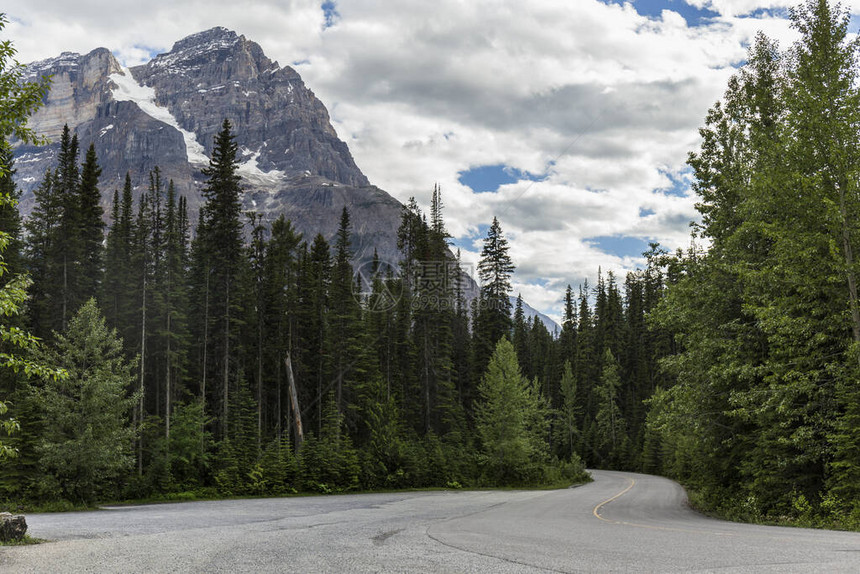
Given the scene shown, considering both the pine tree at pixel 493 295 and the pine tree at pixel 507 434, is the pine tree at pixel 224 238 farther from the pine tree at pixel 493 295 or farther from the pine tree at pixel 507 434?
the pine tree at pixel 493 295

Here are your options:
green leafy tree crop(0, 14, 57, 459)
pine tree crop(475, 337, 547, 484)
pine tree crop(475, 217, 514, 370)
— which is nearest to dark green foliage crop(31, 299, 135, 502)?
green leafy tree crop(0, 14, 57, 459)

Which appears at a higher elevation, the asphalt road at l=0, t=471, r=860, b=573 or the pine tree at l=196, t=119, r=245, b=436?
the pine tree at l=196, t=119, r=245, b=436

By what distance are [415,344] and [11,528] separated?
41.0 m

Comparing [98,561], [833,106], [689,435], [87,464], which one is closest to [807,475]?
[689,435]

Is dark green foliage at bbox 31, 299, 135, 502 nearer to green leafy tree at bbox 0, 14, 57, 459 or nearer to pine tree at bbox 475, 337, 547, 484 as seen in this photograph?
green leafy tree at bbox 0, 14, 57, 459

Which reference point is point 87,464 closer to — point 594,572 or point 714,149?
point 594,572

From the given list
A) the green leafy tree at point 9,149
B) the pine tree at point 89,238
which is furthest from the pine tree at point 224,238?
the green leafy tree at point 9,149

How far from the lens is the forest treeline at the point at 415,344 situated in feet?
57.8

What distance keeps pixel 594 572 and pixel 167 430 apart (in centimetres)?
3223

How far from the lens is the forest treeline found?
57.8 feet

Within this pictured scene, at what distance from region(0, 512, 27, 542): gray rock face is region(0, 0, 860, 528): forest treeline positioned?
3.17 m

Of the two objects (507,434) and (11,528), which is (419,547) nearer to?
(11,528)

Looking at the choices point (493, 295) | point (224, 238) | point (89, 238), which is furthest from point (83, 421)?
point (493, 295)

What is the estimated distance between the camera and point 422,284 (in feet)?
163
